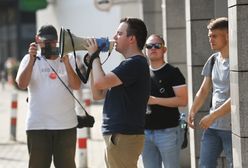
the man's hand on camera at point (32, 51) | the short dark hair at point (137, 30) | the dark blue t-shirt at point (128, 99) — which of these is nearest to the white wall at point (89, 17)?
the man's hand on camera at point (32, 51)

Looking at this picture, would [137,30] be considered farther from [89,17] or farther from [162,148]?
[89,17]

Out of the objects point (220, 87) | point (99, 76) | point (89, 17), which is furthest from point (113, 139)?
point (89, 17)

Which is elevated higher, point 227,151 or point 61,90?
point 61,90

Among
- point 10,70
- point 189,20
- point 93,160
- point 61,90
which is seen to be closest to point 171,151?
point 61,90

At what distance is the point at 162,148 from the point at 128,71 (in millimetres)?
1501

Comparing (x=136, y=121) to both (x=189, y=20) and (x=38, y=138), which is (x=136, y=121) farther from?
(x=189, y=20)

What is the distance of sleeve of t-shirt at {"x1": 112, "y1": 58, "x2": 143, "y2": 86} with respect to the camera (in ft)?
16.0

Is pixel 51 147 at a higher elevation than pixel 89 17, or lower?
lower

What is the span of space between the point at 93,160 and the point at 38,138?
417 cm

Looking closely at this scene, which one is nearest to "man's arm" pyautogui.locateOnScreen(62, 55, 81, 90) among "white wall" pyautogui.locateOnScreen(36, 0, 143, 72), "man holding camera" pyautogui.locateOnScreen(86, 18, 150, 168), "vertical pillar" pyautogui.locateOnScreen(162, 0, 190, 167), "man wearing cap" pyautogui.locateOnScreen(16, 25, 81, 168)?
"man wearing cap" pyautogui.locateOnScreen(16, 25, 81, 168)

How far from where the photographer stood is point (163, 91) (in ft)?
20.5

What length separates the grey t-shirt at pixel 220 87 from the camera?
18.5 ft

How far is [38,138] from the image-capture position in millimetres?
6121

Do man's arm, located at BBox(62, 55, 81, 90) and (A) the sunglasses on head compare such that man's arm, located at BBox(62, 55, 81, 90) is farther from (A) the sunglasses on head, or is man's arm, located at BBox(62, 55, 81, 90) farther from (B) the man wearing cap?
(A) the sunglasses on head
